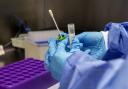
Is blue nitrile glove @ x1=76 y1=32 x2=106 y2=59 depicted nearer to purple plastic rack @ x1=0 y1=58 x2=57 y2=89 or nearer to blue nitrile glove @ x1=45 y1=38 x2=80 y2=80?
blue nitrile glove @ x1=45 y1=38 x2=80 y2=80

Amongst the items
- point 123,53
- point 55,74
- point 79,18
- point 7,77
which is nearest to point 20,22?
Result: point 79,18

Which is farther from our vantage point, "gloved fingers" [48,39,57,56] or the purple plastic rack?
the purple plastic rack

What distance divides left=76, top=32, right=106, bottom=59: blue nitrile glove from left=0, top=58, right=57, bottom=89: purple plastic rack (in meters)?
0.24

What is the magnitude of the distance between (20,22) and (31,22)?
0.11m

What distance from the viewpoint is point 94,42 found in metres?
0.77

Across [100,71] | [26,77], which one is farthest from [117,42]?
[26,77]

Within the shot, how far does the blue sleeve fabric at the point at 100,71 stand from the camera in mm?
513

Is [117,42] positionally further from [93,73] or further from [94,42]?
[94,42]

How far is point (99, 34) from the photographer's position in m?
0.75

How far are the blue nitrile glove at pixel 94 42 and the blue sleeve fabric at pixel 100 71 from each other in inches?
6.7

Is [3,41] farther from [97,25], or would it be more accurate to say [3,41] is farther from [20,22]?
[97,25]

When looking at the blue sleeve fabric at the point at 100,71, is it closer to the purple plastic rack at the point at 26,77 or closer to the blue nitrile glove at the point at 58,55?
the blue nitrile glove at the point at 58,55

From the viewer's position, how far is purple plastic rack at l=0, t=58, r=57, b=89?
2.90 ft

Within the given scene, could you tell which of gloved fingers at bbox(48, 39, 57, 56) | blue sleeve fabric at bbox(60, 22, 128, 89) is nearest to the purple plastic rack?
gloved fingers at bbox(48, 39, 57, 56)
